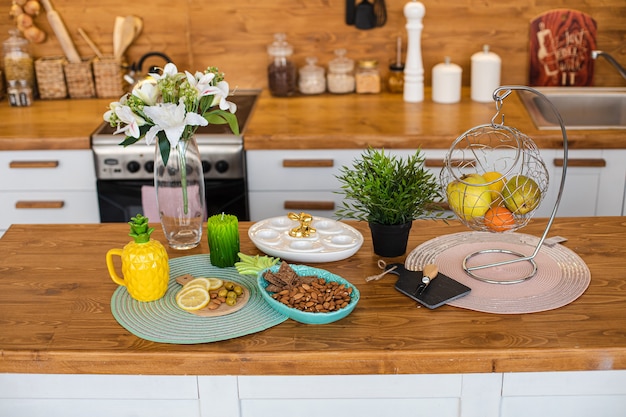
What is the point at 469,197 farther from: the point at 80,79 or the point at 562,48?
the point at 80,79

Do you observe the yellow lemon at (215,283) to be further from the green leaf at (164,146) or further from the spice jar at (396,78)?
the spice jar at (396,78)

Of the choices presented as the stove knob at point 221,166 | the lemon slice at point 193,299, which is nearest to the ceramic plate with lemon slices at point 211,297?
the lemon slice at point 193,299

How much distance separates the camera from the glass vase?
6.63 ft

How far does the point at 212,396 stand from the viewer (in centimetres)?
175

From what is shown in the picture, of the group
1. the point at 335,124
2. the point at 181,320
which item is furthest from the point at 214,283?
the point at 335,124

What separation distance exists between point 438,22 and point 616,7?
0.79 metres

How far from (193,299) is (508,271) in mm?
762

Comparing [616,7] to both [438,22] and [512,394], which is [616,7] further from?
[512,394]

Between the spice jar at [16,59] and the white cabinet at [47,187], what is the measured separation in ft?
2.09

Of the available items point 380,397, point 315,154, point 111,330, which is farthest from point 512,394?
point 315,154

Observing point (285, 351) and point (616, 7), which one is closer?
point (285, 351)

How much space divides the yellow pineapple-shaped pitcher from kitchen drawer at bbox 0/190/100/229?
1.46m

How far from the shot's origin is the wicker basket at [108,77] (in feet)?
11.9

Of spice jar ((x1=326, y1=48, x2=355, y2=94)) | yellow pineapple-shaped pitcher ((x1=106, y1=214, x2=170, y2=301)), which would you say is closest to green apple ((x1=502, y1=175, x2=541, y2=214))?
yellow pineapple-shaped pitcher ((x1=106, y1=214, x2=170, y2=301))
